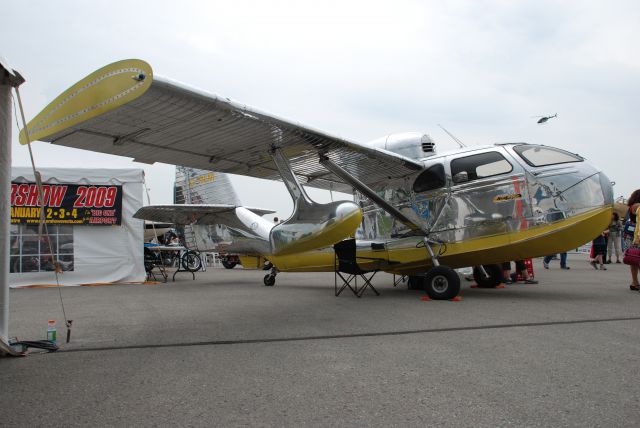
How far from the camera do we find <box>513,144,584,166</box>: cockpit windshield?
7.00 meters

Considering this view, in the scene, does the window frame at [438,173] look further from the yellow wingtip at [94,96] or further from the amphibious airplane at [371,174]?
the yellow wingtip at [94,96]

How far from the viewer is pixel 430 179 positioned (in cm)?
805

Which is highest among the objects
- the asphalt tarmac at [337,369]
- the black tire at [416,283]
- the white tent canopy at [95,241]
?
the white tent canopy at [95,241]

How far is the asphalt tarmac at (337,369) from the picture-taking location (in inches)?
97.1

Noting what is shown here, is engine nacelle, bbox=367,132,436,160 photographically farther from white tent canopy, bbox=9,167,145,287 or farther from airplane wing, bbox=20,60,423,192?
white tent canopy, bbox=9,167,145,287

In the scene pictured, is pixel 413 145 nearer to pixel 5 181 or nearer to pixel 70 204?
pixel 5 181

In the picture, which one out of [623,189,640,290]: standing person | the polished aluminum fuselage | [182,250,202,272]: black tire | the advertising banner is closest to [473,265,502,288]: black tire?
[623,189,640,290]: standing person

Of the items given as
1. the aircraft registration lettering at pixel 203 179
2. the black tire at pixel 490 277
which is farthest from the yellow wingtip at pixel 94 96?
the aircraft registration lettering at pixel 203 179

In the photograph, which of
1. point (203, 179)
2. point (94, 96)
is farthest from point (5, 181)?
point (203, 179)

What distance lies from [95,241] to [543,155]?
12.0 metres

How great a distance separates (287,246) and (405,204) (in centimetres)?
336

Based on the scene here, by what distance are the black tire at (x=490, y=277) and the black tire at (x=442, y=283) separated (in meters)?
2.72

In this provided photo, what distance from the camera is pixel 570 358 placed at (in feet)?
11.5

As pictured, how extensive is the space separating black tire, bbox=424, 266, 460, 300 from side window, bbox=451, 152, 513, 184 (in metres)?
1.55
